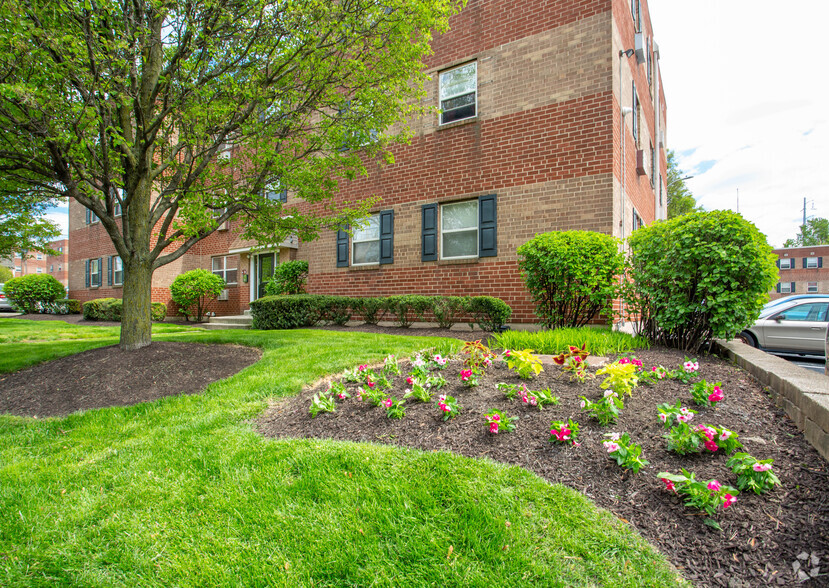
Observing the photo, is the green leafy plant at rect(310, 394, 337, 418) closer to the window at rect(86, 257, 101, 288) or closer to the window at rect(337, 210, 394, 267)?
the window at rect(337, 210, 394, 267)

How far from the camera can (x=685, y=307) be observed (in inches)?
190

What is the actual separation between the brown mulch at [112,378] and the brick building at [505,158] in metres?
5.09

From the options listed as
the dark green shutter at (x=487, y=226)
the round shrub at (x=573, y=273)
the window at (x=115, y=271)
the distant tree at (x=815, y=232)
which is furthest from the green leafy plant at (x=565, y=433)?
the distant tree at (x=815, y=232)

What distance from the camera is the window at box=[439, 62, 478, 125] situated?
30.1 feet

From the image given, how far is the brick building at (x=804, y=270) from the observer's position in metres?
43.6

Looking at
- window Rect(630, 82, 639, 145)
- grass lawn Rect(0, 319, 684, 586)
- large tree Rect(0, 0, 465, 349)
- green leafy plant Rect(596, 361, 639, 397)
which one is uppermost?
window Rect(630, 82, 639, 145)

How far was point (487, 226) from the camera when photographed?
8688 millimetres

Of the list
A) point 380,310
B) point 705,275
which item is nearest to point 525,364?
point 705,275

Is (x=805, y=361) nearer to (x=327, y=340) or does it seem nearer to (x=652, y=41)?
(x=327, y=340)

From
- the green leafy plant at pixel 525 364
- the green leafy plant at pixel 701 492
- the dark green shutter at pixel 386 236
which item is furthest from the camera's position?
the dark green shutter at pixel 386 236

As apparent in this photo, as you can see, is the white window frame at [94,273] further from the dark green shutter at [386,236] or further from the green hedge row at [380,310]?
the dark green shutter at [386,236]

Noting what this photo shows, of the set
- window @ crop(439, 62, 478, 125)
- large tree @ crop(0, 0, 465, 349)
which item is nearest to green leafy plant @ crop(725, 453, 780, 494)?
large tree @ crop(0, 0, 465, 349)

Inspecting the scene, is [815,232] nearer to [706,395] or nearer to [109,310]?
[706,395]

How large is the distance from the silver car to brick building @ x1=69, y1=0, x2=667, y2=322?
11.4 feet
